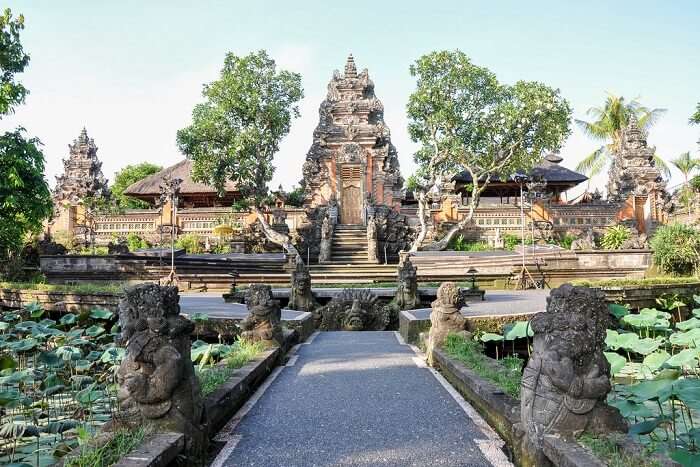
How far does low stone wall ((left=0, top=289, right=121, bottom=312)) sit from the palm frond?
117 ft

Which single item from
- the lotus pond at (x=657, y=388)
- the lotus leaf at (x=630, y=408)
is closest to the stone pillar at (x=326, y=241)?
the lotus pond at (x=657, y=388)

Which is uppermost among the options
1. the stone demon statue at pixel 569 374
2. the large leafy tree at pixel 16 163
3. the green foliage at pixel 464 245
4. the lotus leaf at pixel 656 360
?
the large leafy tree at pixel 16 163

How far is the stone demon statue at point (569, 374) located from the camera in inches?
124

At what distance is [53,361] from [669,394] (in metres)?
5.48

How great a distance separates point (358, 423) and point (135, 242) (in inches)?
995

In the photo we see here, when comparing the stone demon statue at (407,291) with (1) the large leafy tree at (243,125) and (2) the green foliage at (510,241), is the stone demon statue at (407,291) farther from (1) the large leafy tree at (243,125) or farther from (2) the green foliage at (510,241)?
(2) the green foliage at (510,241)

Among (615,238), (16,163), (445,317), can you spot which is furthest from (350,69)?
(445,317)

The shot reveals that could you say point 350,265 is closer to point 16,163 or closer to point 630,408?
point 16,163

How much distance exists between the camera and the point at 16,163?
12.6m

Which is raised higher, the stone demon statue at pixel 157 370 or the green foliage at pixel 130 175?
the green foliage at pixel 130 175

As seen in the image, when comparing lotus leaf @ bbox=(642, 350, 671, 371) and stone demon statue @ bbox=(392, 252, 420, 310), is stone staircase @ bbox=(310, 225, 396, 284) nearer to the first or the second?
stone demon statue @ bbox=(392, 252, 420, 310)

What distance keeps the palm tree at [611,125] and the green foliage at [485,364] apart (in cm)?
3554

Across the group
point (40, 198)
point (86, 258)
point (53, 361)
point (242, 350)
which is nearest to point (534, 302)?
point (242, 350)

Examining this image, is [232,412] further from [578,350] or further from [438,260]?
[438,260]
